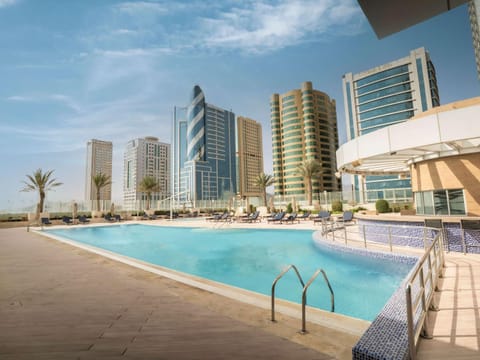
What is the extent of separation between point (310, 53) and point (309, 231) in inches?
443

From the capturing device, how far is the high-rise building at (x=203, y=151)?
11181 cm

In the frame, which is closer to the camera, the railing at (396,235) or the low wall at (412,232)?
the low wall at (412,232)

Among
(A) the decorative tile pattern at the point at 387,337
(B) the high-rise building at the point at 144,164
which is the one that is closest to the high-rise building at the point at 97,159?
(B) the high-rise building at the point at 144,164

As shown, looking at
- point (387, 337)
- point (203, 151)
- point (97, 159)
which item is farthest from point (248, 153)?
point (387, 337)

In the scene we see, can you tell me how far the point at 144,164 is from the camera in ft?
454

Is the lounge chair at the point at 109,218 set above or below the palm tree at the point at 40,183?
below

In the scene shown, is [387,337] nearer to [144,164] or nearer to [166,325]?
[166,325]

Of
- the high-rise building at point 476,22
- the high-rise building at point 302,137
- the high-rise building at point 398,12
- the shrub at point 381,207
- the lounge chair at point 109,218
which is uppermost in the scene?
the high-rise building at point 476,22

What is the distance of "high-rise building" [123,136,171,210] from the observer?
137250 millimetres

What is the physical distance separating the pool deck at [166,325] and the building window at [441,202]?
5.93 meters

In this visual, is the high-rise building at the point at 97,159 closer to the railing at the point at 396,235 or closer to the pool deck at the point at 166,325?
the railing at the point at 396,235

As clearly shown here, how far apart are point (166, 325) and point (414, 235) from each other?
9154 mm

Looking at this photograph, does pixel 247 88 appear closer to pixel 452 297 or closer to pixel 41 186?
pixel 452 297

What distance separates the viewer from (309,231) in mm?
15445
